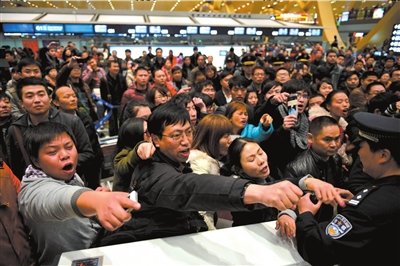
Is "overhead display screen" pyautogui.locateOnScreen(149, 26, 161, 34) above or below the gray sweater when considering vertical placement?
above

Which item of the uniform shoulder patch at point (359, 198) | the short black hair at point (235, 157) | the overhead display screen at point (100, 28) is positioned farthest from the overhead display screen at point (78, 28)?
the uniform shoulder patch at point (359, 198)

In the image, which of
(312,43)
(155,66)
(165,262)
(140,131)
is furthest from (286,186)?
(312,43)

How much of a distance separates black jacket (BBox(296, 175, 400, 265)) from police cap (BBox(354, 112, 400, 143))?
0.22m

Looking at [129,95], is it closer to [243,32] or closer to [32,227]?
[32,227]

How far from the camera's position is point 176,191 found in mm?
1170

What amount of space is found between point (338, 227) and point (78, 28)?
1256 centimetres

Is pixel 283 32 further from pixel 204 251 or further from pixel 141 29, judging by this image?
pixel 204 251

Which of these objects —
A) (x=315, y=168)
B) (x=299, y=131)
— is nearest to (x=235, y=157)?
(x=315, y=168)

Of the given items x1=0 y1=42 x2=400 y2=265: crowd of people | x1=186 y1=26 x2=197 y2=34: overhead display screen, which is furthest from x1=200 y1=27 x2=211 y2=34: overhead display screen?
x1=0 y1=42 x2=400 y2=265: crowd of people

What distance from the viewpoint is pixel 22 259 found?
1.25m

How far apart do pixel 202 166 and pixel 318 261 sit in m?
1.06

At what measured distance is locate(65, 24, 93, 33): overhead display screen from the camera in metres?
11.7

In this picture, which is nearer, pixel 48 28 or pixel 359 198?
pixel 359 198

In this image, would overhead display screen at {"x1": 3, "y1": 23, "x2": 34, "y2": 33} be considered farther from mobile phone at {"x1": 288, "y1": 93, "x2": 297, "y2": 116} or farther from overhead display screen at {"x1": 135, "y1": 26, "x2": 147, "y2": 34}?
mobile phone at {"x1": 288, "y1": 93, "x2": 297, "y2": 116}
